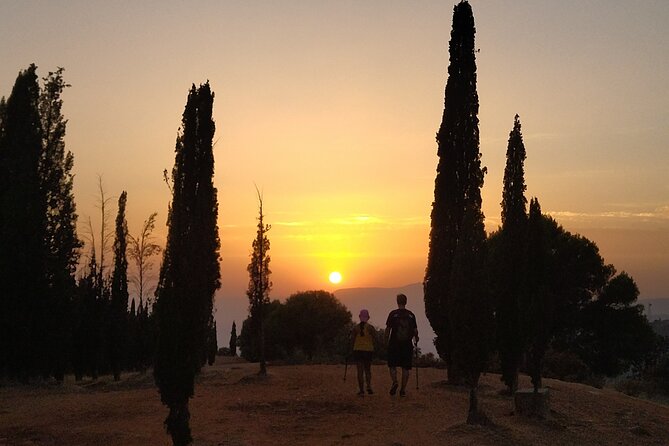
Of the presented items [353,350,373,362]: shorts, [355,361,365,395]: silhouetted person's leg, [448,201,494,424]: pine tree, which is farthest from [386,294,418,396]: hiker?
[448,201,494,424]: pine tree

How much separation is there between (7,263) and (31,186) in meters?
3.44

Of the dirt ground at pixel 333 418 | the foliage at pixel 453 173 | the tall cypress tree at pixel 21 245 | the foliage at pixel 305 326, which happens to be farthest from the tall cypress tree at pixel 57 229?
the foliage at pixel 305 326

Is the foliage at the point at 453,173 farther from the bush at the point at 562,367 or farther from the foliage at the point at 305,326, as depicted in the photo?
the foliage at the point at 305,326

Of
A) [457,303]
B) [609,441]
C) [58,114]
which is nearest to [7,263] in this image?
[58,114]

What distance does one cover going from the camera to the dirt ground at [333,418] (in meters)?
11.1

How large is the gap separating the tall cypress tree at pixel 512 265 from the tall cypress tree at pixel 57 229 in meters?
19.0

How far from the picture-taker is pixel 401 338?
47.6 ft

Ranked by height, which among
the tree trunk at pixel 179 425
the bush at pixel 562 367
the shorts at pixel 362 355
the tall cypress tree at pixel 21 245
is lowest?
the bush at pixel 562 367

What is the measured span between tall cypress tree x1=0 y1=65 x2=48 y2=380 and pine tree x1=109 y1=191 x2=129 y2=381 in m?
6.42

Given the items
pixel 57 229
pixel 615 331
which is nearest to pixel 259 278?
pixel 57 229

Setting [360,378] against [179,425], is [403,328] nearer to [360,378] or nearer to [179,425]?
[360,378]

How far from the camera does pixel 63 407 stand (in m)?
16.0

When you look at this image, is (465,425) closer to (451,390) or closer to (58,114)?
(451,390)

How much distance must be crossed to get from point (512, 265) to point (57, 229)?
20.3 metres
